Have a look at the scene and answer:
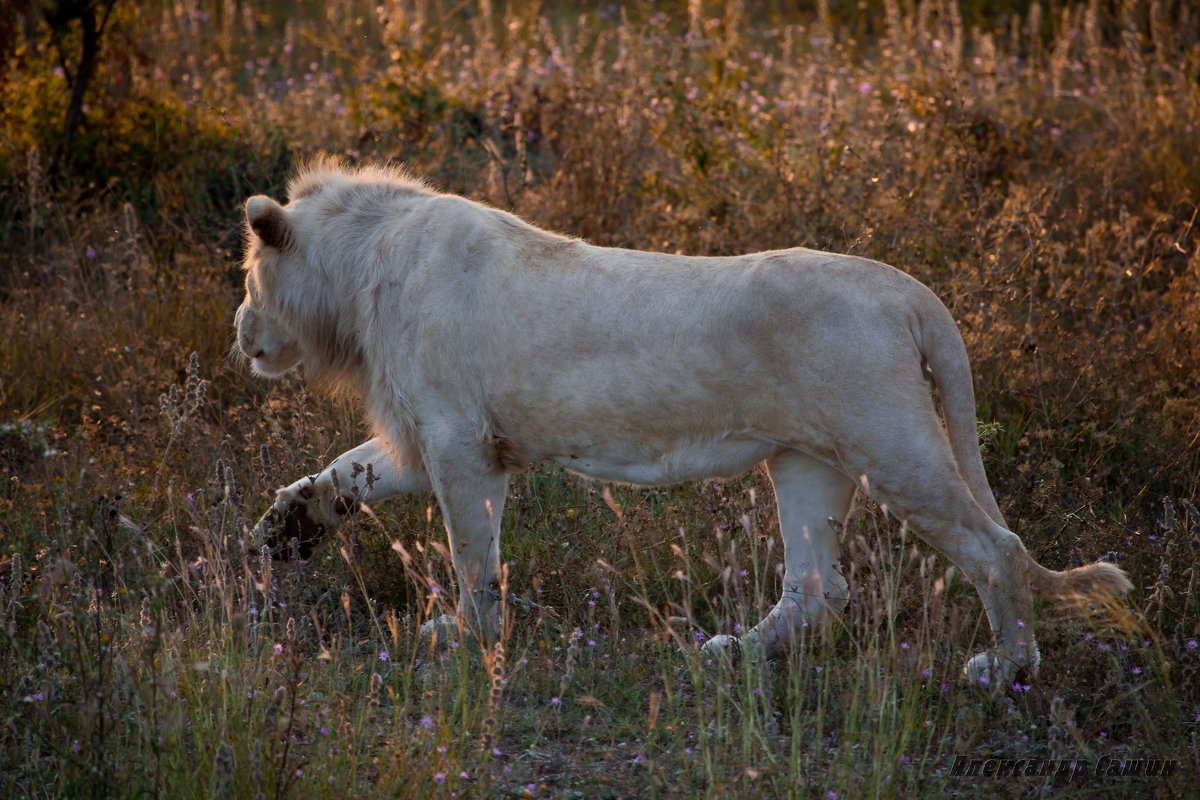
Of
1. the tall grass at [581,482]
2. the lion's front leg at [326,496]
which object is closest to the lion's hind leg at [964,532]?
the tall grass at [581,482]

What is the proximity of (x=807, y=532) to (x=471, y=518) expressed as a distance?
112 centimetres

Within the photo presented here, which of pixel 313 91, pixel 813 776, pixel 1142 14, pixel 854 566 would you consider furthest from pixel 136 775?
pixel 1142 14

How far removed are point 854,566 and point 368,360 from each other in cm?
184

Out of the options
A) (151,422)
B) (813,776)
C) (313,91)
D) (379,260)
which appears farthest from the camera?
(313,91)

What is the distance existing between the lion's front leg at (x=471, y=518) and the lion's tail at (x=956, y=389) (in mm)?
1485

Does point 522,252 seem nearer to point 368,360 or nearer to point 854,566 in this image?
point 368,360

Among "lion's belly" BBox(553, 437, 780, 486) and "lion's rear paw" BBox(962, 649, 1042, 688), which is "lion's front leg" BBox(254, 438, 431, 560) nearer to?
"lion's belly" BBox(553, 437, 780, 486)

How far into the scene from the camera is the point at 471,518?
176 inches

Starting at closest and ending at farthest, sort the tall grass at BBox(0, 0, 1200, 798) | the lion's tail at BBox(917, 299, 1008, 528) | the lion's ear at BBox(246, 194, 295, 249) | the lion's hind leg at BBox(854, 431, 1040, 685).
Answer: the tall grass at BBox(0, 0, 1200, 798)
the lion's hind leg at BBox(854, 431, 1040, 685)
the lion's tail at BBox(917, 299, 1008, 528)
the lion's ear at BBox(246, 194, 295, 249)

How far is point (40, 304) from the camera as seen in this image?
7000mm

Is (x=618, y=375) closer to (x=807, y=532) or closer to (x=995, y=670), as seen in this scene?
(x=807, y=532)

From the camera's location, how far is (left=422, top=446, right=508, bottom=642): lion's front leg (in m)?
4.43

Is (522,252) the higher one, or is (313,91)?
(522,252)

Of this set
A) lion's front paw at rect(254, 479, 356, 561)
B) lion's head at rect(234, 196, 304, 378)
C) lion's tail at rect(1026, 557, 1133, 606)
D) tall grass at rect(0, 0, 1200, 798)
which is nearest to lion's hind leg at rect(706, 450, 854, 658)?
tall grass at rect(0, 0, 1200, 798)
